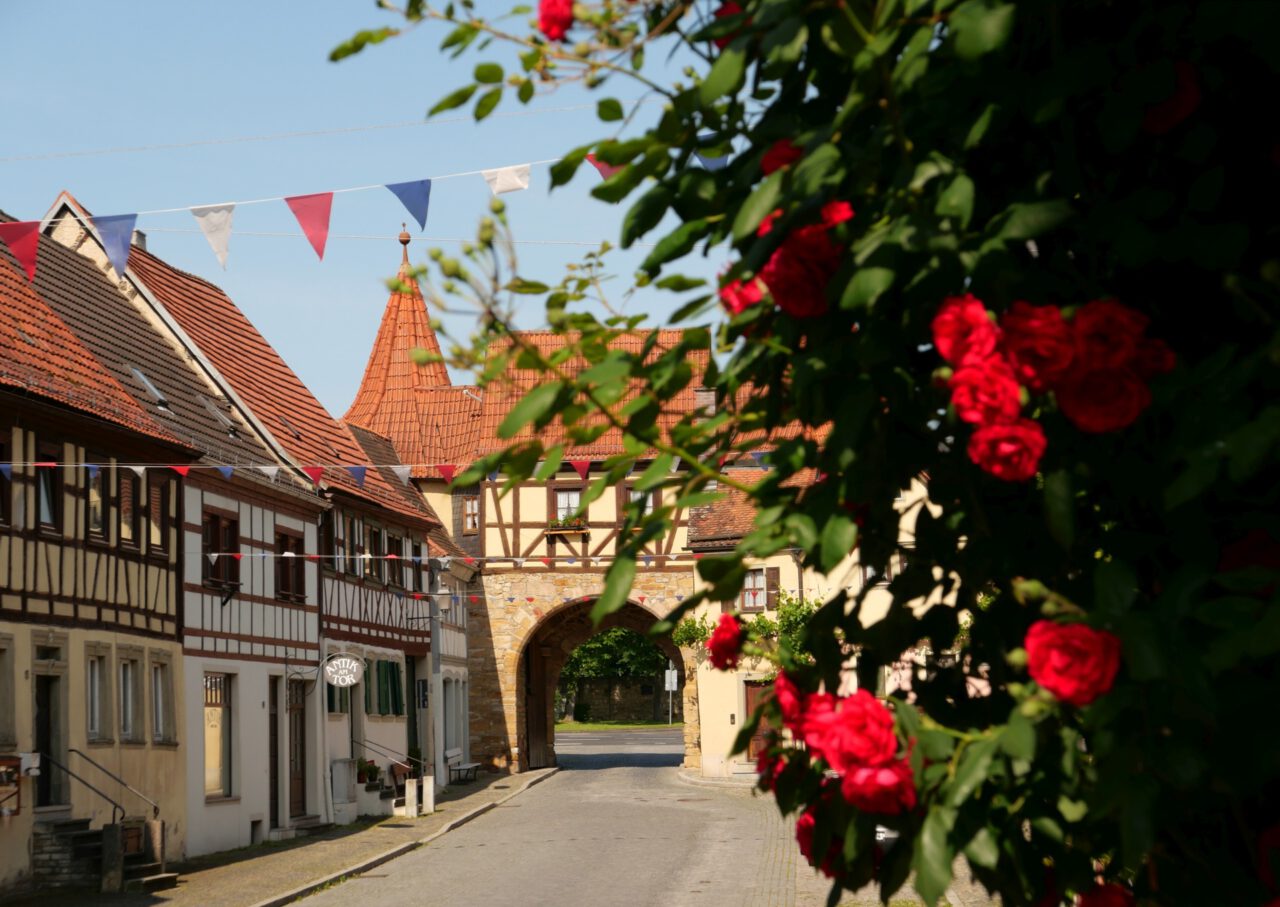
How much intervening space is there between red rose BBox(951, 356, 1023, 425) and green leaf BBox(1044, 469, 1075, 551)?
149 mm

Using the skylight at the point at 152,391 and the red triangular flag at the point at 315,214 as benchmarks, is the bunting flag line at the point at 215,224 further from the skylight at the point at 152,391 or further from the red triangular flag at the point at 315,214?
the skylight at the point at 152,391

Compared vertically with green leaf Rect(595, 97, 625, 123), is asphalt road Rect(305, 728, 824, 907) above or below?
below

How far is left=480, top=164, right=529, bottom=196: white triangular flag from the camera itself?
12.2 meters

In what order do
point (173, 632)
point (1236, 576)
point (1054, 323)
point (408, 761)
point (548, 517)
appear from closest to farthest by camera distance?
1. point (1236, 576)
2. point (1054, 323)
3. point (173, 632)
4. point (408, 761)
5. point (548, 517)

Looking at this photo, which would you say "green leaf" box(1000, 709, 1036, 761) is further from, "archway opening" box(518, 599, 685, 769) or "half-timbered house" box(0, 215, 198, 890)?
"archway opening" box(518, 599, 685, 769)

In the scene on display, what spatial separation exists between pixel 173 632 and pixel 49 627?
12.9 ft

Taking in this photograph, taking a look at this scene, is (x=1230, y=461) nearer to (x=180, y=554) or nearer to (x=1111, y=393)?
(x=1111, y=393)

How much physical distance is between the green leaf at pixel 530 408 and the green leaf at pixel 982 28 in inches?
32.4

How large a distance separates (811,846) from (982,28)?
1433 millimetres

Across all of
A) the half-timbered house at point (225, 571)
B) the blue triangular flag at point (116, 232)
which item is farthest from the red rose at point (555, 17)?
the half-timbered house at point (225, 571)

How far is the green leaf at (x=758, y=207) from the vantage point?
8.96ft

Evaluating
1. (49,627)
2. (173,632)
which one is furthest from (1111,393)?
(173,632)

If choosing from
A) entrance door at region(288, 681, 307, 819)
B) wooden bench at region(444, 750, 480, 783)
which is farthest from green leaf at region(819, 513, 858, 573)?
wooden bench at region(444, 750, 480, 783)

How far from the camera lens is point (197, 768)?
24328 mm
